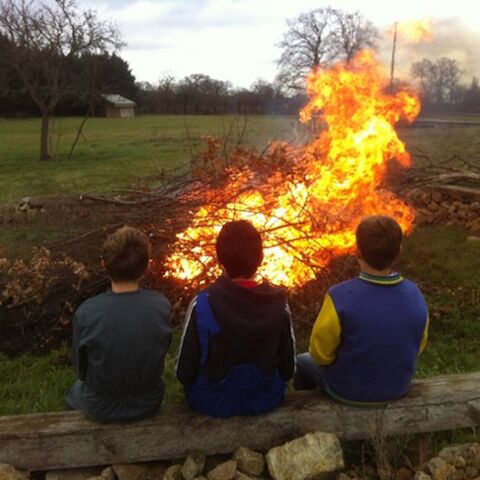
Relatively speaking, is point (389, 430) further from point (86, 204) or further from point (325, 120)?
point (86, 204)

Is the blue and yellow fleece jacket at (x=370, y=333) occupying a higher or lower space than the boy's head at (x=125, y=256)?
lower

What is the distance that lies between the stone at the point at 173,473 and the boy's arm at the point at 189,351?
51cm

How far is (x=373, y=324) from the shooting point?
3131 millimetres

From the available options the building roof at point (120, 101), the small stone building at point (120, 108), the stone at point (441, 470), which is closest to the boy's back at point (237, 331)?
the stone at point (441, 470)

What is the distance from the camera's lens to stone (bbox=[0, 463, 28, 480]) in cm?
301

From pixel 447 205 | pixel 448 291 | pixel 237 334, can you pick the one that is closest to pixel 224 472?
pixel 237 334

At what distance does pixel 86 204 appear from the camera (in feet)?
31.2

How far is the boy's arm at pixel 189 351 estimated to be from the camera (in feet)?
10.1

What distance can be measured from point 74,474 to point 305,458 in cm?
131

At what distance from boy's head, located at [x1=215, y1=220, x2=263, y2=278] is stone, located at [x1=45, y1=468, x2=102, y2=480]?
1.38 metres

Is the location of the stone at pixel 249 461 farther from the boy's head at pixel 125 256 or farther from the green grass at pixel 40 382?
the boy's head at pixel 125 256

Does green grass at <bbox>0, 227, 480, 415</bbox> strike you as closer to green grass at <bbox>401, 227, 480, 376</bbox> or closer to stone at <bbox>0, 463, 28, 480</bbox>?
green grass at <bbox>401, 227, 480, 376</bbox>

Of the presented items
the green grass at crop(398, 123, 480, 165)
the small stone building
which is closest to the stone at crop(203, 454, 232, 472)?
the green grass at crop(398, 123, 480, 165)

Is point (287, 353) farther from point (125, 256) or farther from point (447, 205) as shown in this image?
point (447, 205)
